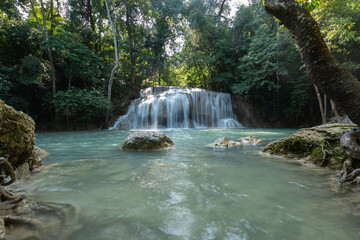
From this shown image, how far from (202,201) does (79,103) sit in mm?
14046

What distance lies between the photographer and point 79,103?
1316cm

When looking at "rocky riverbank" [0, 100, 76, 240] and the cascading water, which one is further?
the cascading water

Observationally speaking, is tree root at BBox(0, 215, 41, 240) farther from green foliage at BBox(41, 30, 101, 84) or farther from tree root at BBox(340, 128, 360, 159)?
green foliage at BBox(41, 30, 101, 84)

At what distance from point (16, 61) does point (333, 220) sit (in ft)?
61.8

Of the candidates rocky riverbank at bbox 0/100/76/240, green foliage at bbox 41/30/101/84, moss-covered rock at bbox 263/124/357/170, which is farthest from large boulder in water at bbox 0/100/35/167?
green foliage at bbox 41/30/101/84

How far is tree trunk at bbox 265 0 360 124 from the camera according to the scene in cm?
184

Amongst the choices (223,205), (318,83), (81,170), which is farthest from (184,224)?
(81,170)

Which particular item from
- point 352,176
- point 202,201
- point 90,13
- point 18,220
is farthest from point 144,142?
point 90,13

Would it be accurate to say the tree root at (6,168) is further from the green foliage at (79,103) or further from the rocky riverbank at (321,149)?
the green foliage at (79,103)

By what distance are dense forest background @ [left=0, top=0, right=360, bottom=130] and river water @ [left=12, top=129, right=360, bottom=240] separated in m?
10.4

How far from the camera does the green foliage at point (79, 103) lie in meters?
12.6

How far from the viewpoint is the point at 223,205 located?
1.78 metres

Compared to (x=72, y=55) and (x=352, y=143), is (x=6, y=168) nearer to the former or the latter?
(x=352, y=143)

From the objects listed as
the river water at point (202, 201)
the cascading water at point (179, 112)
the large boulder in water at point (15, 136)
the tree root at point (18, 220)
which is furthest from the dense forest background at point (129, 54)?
the tree root at point (18, 220)
